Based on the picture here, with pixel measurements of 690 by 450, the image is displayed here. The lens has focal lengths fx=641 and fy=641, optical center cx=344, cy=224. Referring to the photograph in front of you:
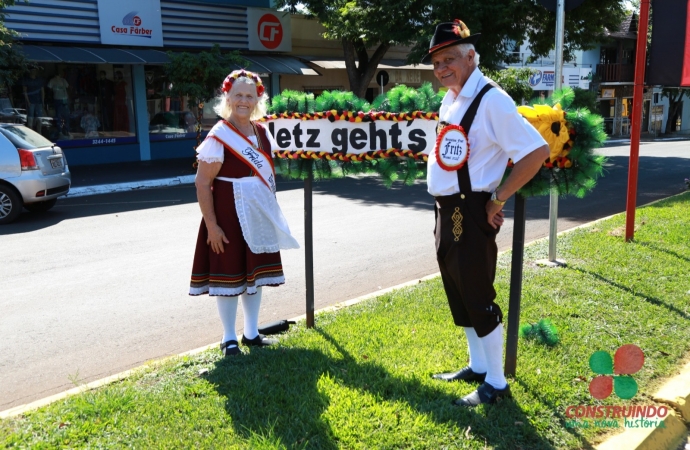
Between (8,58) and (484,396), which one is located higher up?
(8,58)

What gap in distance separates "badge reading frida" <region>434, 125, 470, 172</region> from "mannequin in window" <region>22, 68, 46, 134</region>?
1799cm

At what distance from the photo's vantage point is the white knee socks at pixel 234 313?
4395 mm

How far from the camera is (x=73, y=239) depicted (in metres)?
9.01

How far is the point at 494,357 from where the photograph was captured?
3502mm

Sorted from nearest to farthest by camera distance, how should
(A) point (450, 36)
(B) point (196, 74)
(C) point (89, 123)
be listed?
1. (A) point (450, 36)
2. (B) point (196, 74)
3. (C) point (89, 123)

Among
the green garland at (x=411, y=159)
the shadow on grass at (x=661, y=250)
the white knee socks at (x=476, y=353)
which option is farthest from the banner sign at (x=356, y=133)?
the shadow on grass at (x=661, y=250)

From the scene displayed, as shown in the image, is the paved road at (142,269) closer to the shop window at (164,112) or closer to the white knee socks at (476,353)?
the white knee socks at (476,353)

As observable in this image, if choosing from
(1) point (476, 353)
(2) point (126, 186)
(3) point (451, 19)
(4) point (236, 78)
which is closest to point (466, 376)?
(1) point (476, 353)

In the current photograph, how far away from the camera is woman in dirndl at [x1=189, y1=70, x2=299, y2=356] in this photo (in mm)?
4113

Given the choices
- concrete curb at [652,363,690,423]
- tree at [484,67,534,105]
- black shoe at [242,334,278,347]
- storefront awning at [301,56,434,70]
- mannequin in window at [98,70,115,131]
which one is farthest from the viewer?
storefront awning at [301,56,434,70]

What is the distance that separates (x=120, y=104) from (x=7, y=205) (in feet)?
36.6

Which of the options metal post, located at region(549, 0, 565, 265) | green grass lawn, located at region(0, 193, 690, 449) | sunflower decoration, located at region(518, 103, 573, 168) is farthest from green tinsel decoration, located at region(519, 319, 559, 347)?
metal post, located at region(549, 0, 565, 265)

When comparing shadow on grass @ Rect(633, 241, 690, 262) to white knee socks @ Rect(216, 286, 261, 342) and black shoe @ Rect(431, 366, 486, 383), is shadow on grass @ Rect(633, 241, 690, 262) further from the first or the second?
white knee socks @ Rect(216, 286, 261, 342)

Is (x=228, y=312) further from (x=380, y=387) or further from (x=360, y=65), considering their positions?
(x=360, y=65)
